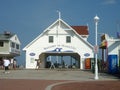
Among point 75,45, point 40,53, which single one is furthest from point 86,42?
point 40,53

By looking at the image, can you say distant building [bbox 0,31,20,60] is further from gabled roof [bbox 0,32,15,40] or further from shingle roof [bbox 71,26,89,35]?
shingle roof [bbox 71,26,89,35]

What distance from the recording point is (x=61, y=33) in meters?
64.2

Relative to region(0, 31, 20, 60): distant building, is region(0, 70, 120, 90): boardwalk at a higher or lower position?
lower

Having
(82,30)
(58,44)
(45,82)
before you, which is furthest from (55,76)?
(82,30)

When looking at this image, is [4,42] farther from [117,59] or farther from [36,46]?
[117,59]

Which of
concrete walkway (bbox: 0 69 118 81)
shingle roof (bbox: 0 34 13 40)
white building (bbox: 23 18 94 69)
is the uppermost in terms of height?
shingle roof (bbox: 0 34 13 40)

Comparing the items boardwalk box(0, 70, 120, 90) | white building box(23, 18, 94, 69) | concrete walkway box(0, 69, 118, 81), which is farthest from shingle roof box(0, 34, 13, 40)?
boardwalk box(0, 70, 120, 90)

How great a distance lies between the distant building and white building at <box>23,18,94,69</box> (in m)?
Answer: 11.3

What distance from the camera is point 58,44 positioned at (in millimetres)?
63469

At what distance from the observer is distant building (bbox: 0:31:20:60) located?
73938 millimetres

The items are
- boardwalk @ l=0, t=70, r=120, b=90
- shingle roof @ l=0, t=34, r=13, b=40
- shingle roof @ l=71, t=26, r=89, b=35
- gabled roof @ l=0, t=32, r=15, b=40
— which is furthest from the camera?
gabled roof @ l=0, t=32, r=15, b=40

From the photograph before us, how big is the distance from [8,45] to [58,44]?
15206 millimetres

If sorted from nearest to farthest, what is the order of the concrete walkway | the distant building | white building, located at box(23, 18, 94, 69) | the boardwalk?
the boardwalk, the concrete walkway, white building, located at box(23, 18, 94, 69), the distant building

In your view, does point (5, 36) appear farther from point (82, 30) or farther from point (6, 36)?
point (82, 30)
